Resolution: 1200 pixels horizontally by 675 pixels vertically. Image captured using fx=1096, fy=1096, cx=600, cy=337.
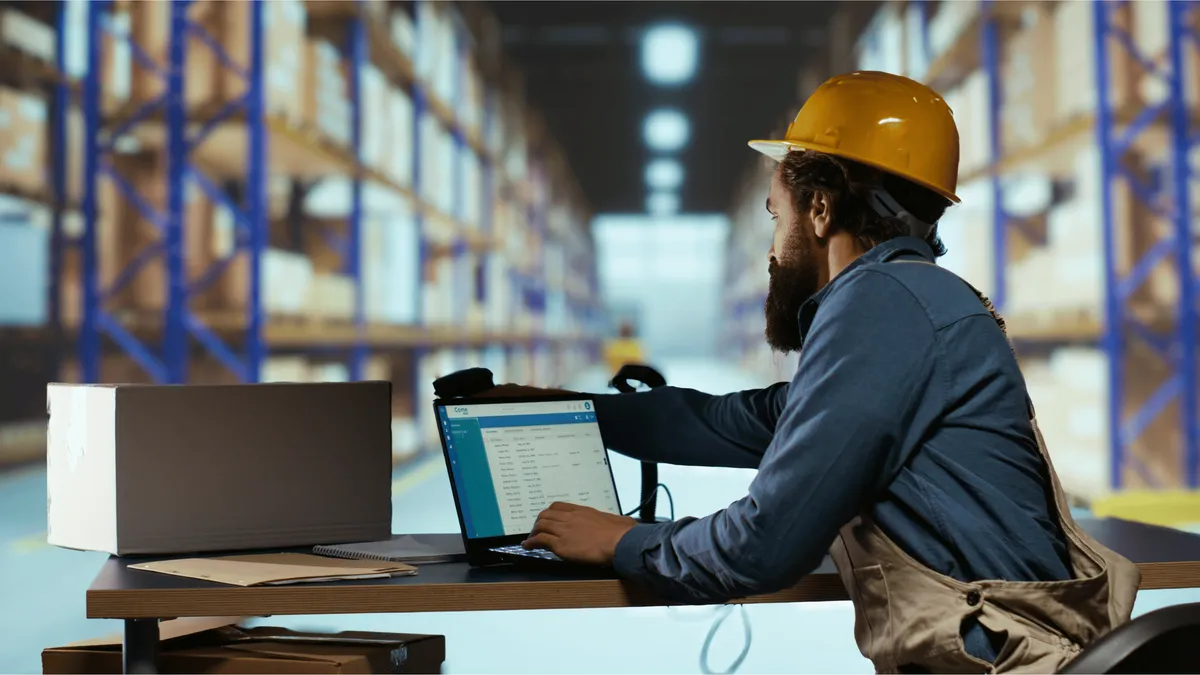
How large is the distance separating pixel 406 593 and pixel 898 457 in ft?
2.25

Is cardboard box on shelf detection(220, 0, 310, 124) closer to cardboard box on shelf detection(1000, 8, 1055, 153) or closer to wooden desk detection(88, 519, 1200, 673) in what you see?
cardboard box on shelf detection(1000, 8, 1055, 153)

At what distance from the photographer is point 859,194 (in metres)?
1.60

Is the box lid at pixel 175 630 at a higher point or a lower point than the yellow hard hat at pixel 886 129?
lower

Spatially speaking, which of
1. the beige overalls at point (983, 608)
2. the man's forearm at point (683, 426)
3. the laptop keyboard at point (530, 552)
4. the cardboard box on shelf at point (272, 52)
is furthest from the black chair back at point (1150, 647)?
the cardboard box on shelf at point (272, 52)

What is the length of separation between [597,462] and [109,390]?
796 millimetres

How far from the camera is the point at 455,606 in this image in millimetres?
1525

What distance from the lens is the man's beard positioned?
1.67 m

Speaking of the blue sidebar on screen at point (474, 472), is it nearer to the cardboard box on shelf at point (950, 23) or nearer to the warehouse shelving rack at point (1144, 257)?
the warehouse shelving rack at point (1144, 257)

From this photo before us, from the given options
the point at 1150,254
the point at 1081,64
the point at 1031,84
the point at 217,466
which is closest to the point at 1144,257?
the point at 1150,254

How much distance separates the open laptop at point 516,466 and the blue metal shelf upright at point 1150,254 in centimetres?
400

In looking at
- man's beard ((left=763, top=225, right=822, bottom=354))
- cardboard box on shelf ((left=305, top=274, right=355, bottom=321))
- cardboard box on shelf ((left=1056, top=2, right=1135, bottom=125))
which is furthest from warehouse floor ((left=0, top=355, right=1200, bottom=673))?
cardboard box on shelf ((left=1056, top=2, right=1135, bottom=125))

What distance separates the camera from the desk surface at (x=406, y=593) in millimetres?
1474

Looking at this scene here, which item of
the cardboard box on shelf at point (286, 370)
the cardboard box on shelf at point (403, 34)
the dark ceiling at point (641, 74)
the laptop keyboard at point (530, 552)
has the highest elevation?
the dark ceiling at point (641, 74)

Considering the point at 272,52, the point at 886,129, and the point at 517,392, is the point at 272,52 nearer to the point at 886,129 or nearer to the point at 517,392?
the point at 517,392
